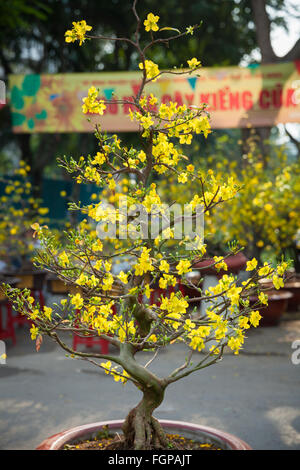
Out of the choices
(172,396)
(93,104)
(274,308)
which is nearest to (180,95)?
(274,308)

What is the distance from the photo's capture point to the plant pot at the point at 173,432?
265 cm

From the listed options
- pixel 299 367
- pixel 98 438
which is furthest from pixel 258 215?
pixel 98 438

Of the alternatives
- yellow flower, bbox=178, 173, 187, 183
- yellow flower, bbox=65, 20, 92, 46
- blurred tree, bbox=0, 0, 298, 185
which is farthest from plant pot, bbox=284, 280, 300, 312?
yellow flower, bbox=65, 20, 92, 46

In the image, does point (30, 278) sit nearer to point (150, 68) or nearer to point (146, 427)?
point (146, 427)

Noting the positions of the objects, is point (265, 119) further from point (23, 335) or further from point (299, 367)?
point (23, 335)

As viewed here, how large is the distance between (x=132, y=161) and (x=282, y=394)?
3.48m

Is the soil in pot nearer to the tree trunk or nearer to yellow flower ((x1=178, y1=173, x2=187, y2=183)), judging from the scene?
the tree trunk

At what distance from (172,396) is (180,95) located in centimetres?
462

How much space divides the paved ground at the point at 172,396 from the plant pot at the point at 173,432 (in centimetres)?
115

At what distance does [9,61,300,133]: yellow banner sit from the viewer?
795cm

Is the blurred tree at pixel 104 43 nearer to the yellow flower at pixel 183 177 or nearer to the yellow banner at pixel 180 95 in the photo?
the yellow banner at pixel 180 95

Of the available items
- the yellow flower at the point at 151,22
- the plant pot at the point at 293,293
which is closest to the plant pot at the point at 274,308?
the plant pot at the point at 293,293

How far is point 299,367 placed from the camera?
20.2 ft

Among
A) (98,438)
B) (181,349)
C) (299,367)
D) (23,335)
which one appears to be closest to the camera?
(98,438)
